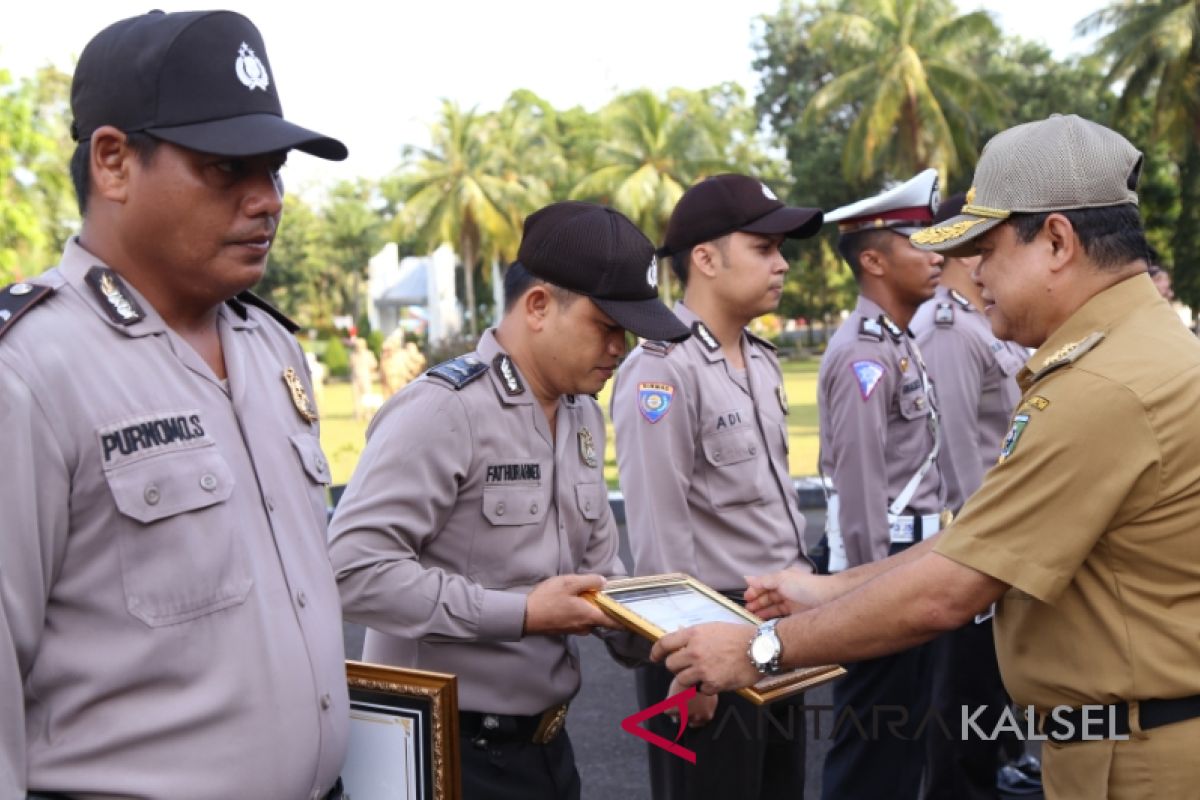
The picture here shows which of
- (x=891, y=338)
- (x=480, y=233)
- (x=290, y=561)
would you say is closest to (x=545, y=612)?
(x=290, y=561)

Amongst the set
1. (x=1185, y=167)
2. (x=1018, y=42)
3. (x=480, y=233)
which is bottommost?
(x=480, y=233)

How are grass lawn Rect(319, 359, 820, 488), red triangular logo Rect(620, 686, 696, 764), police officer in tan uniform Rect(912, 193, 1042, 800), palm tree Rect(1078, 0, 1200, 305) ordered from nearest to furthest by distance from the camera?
1. red triangular logo Rect(620, 686, 696, 764)
2. police officer in tan uniform Rect(912, 193, 1042, 800)
3. grass lawn Rect(319, 359, 820, 488)
4. palm tree Rect(1078, 0, 1200, 305)

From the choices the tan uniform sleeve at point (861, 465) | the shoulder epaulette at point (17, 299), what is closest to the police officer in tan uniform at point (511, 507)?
the shoulder epaulette at point (17, 299)

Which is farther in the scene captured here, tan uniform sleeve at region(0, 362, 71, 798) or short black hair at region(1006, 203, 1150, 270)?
short black hair at region(1006, 203, 1150, 270)

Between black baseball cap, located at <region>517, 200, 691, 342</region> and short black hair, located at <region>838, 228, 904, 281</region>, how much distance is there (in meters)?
2.15

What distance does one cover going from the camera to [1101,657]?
232 centimetres

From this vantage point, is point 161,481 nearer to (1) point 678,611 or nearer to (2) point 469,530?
(2) point 469,530

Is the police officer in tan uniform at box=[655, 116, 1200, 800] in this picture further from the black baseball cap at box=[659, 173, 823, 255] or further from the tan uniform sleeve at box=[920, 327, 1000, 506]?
the tan uniform sleeve at box=[920, 327, 1000, 506]

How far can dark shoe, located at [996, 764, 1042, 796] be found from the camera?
5.06 m

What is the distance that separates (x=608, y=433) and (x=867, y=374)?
12.8 meters

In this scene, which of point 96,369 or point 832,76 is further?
point 832,76

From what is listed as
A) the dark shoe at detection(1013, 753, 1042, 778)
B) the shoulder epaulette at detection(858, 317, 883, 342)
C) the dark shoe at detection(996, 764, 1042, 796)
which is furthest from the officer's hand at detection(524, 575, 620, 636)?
the dark shoe at detection(1013, 753, 1042, 778)

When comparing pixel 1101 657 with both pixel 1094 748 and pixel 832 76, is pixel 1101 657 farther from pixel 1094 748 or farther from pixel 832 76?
pixel 832 76

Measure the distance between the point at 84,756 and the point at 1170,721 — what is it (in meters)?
1.90
